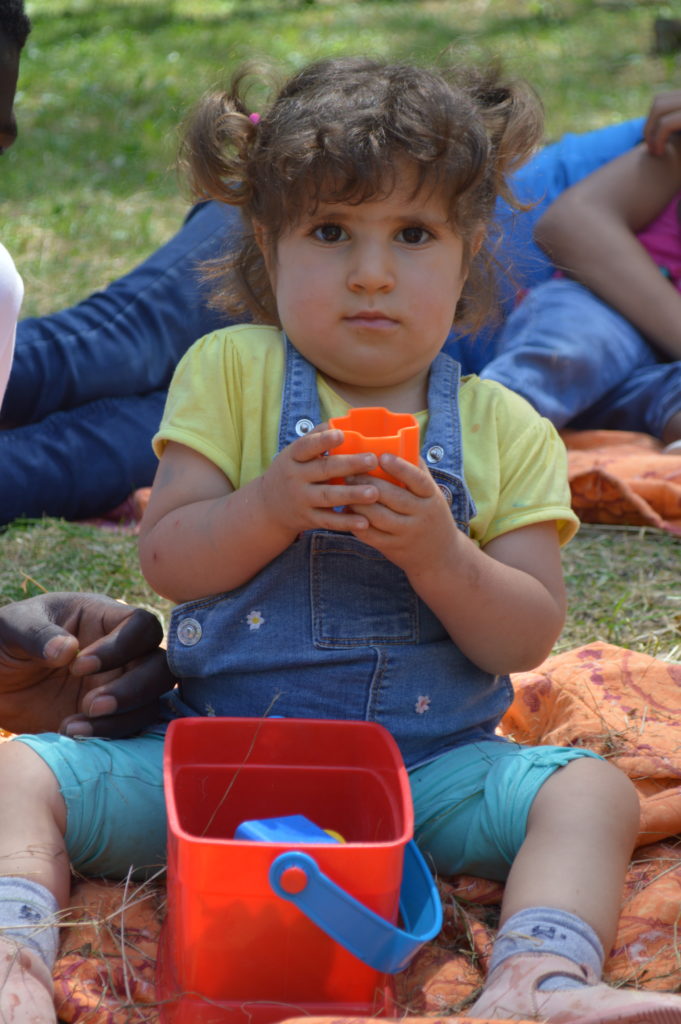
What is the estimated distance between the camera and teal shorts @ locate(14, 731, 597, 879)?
1746 mm

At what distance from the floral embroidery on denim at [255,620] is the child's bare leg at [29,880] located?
0.34 metres

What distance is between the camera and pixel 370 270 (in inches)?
70.7

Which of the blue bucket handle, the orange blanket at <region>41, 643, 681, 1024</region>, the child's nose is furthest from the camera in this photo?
the child's nose

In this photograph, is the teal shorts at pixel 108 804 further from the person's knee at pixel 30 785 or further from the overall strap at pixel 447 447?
the overall strap at pixel 447 447

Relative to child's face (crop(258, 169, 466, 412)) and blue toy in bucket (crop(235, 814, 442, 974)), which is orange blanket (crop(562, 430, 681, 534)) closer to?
child's face (crop(258, 169, 466, 412))

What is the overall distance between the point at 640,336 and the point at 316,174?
2168 millimetres

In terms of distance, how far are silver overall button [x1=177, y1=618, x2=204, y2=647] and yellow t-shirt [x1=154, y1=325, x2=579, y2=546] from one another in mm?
216

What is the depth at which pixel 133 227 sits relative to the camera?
19.8ft

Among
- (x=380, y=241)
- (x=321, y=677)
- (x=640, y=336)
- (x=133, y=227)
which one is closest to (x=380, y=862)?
(x=321, y=677)

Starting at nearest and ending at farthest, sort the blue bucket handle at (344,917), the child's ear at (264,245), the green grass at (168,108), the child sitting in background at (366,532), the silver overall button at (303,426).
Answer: the blue bucket handle at (344,917) < the child sitting in background at (366,532) < the silver overall button at (303,426) < the child's ear at (264,245) < the green grass at (168,108)

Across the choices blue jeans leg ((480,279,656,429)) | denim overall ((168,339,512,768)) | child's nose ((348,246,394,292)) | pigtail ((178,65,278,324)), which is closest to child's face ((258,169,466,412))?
child's nose ((348,246,394,292))

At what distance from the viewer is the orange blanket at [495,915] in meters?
1.58

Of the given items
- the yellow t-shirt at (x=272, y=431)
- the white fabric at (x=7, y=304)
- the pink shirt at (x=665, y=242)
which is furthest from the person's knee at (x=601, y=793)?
the pink shirt at (x=665, y=242)

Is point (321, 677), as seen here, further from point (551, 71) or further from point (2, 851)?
point (551, 71)
